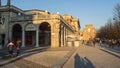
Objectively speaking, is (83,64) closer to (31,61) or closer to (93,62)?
(93,62)

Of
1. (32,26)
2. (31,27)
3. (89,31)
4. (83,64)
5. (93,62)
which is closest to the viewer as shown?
(83,64)

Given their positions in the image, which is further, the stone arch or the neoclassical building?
the stone arch

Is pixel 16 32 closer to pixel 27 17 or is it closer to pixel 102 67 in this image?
pixel 27 17

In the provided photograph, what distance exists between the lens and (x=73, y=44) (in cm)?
5050

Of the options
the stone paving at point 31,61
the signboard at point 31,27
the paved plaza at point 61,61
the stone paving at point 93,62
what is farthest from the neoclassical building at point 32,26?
the stone paving at point 93,62

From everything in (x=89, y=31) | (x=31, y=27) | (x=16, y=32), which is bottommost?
(x=16, y=32)

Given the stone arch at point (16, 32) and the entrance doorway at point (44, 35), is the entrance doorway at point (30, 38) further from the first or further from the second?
the stone arch at point (16, 32)

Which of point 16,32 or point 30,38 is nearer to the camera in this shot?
point 16,32

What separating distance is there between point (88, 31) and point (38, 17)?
335ft

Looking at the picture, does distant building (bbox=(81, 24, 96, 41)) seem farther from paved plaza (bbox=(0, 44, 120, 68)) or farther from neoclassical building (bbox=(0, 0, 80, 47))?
paved plaza (bbox=(0, 44, 120, 68))

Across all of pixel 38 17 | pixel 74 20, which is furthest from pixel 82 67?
pixel 74 20

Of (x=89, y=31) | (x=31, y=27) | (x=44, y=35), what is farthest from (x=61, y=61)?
(x=89, y=31)

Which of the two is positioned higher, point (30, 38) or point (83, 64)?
point (30, 38)

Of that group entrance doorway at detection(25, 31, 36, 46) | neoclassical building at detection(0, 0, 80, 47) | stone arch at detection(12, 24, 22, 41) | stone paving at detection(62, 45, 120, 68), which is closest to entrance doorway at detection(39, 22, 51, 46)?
neoclassical building at detection(0, 0, 80, 47)
